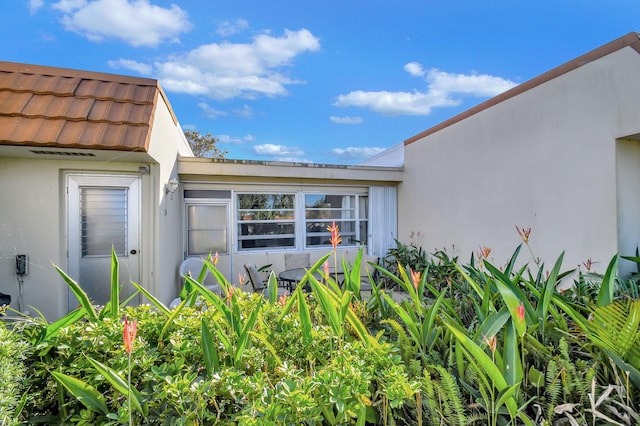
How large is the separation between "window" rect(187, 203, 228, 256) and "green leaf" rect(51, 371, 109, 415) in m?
7.32

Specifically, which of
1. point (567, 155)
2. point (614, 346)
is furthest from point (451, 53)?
point (614, 346)

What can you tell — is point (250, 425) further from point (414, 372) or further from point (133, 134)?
point (133, 134)

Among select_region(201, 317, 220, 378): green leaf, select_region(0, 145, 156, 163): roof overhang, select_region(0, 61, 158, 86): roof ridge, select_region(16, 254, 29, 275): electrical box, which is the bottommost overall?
select_region(16, 254, 29, 275): electrical box

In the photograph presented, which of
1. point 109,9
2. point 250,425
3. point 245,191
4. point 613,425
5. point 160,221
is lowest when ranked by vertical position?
point 613,425

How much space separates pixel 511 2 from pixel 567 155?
3513mm

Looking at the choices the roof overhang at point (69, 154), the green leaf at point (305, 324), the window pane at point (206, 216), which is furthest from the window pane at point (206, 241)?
the green leaf at point (305, 324)

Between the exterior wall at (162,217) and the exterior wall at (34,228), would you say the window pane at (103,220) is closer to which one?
the exterior wall at (34,228)

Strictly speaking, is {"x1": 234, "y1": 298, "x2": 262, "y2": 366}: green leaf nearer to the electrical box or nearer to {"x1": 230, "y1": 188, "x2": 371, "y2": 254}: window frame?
the electrical box

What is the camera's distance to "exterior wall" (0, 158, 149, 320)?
4.69 m

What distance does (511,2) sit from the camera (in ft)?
20.4

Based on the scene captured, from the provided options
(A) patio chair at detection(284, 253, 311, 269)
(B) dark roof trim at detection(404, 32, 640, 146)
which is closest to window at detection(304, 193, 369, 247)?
(A) patio chair at detection(284, 253, 311, 269)

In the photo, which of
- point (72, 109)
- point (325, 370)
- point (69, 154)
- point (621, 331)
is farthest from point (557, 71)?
point (69, 154)

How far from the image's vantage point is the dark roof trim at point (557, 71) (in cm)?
420

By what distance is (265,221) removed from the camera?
888 centimetres
